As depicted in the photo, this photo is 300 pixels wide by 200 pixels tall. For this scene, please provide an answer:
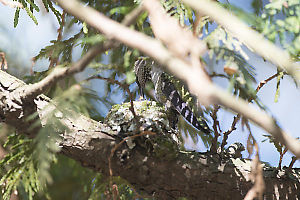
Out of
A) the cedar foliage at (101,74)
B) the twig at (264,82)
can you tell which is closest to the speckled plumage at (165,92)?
the cedar foliage at (101,74)

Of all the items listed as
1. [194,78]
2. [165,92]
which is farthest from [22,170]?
[194,78]

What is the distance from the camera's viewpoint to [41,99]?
1191 millimetres

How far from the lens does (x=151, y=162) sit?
111 cm

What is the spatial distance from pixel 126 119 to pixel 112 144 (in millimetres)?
123

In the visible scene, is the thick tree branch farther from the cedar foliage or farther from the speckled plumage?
the speckled plumage

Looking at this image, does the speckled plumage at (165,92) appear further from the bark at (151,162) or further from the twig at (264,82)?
the twig at (264,82)

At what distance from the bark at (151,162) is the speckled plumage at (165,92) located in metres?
0.11

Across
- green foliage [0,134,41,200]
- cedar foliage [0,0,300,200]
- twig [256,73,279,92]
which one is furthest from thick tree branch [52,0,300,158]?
A: green foliage [0,134,41,200]

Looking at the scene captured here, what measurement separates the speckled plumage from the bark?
0.36 ft

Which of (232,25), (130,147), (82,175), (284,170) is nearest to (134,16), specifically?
(232,25)

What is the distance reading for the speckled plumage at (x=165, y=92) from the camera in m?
Result: 1.17

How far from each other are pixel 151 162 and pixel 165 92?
30 centimetres

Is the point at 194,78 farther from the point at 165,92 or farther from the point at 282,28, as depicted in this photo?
the point at 165,92

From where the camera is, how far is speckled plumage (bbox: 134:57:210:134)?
117 cm
